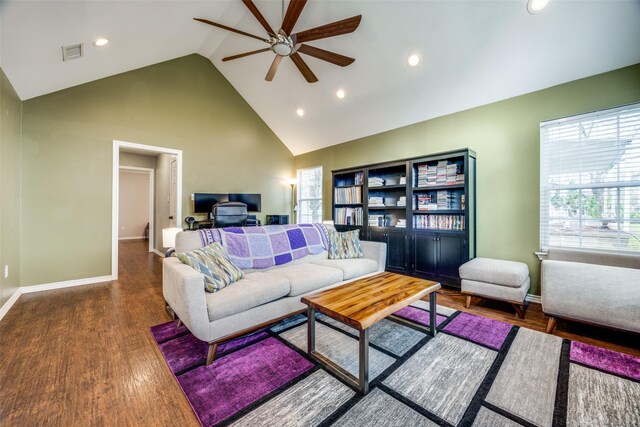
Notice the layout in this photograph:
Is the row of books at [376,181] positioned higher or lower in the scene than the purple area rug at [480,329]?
higher

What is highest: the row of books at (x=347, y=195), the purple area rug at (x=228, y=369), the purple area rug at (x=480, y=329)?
the row of books at (x=347, y=195)

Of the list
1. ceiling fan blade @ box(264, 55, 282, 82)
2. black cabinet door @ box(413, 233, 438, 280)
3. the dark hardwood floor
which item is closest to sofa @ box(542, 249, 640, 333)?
the dark hardwood floor

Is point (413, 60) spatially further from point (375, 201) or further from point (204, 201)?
point (204, 201)

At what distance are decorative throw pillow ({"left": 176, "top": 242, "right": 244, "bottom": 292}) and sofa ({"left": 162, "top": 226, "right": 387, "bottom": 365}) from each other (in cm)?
5

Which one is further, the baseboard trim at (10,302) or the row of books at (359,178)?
the row of books at (359,178)

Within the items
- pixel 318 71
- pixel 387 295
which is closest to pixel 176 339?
pixel 387 295

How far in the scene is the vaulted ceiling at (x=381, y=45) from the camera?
2334 millimetres

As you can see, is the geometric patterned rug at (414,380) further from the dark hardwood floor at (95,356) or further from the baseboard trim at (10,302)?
the baseboard trim at (10,302)

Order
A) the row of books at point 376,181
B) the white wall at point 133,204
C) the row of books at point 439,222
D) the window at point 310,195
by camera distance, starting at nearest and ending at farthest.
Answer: the row of books at point 439,222 < the row of books at point 376,181 < the window at point 310,195 < the white wall at point 133,204

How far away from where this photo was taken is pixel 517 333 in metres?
2.21

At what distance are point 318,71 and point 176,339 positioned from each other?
12.8 feet

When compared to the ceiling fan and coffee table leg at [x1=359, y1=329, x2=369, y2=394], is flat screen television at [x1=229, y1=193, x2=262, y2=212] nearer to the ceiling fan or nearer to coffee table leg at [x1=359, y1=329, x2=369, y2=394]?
the ceiling fan

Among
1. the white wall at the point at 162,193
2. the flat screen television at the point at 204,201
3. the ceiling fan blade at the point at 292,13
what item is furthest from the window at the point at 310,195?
the ceiling fan blade at the point at 292,13

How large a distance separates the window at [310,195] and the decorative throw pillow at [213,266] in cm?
358
